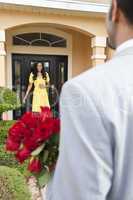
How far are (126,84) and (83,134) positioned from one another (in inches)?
7.9

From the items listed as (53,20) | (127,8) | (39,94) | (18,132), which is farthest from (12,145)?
(39,94)

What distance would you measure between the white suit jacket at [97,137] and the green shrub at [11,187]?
5.95 ft

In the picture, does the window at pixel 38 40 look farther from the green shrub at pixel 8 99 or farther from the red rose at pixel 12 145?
the red rose at pixel 12 145

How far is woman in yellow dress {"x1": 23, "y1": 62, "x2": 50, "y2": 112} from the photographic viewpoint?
9.44m

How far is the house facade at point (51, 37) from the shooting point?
8.47m

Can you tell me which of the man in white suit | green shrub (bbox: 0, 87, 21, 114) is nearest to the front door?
green shrub (bbox: 0, 87, 21, 114)

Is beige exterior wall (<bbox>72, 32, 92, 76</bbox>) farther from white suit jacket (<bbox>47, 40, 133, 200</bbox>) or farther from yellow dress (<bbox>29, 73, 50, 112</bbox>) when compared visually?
white suit jacket (<bbox>47, 40, 133, 200</bbox>)

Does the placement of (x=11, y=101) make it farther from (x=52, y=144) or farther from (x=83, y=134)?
(x=83, y=134)

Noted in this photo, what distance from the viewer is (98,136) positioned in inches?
37.6

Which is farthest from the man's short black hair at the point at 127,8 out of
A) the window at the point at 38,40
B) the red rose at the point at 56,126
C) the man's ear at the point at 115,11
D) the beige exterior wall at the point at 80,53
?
the beige exterior wall at the point at 80,53

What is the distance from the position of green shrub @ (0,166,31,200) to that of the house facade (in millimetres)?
5855

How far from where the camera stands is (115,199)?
40.6 inches

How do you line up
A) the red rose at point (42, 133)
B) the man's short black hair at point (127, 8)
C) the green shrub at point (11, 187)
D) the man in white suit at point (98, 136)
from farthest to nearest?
the green shrub at point (11, 187)
the red rose at point (42, 133)
the man's short black hair at point (127, 8)
the man in white suit at point (98, 136)

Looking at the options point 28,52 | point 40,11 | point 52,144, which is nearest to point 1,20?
point 40,11
